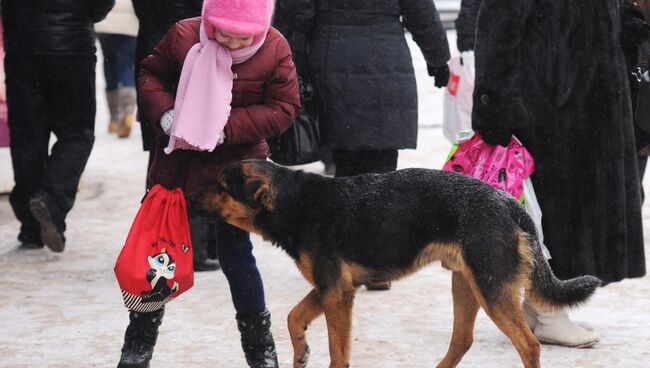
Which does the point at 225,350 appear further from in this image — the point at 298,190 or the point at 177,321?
the point at 298,190

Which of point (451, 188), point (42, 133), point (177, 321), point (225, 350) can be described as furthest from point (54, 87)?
point (451, 188)

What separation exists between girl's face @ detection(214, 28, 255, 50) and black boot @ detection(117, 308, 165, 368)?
1104 mm

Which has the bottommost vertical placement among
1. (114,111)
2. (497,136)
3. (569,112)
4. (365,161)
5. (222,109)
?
(114,111)

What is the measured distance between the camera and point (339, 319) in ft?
15.1

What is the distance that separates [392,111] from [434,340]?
4.53ft

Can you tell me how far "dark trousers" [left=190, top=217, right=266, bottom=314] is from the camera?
485cm

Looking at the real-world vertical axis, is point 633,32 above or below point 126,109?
above

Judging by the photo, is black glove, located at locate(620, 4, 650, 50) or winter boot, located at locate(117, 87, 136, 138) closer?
black glove, located at locate(620, 4, 650, 50)

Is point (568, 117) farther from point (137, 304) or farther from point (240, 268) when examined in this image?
point (137, 304)

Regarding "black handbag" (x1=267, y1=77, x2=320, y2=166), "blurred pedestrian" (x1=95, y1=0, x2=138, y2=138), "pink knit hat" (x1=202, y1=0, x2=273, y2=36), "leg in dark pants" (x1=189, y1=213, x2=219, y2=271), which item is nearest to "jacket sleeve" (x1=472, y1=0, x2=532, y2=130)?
"pink knit hat" (x1=202, y1=0, x2=273, y2=36)

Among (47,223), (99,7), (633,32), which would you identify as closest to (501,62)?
(633,32)

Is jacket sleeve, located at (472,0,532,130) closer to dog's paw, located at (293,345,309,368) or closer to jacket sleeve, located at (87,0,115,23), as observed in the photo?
dog's paw, located at (293,345,309,368)

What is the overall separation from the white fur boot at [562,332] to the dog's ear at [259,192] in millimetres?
1546

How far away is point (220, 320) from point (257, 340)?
1118 millimetres
